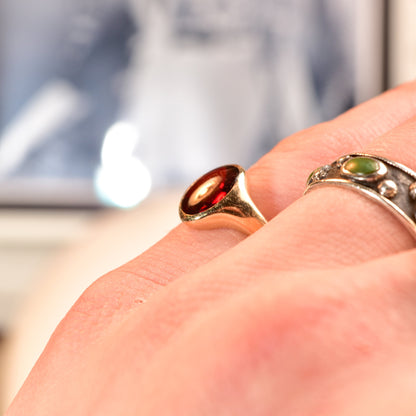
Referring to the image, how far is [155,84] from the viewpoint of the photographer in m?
1.38

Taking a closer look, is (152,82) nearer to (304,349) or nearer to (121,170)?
(121,170)

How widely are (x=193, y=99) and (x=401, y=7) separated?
0.54 metres

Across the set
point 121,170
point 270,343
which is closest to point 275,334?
point 270,343

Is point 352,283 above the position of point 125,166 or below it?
above

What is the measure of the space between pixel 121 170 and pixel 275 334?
1204mm

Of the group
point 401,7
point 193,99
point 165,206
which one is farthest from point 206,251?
point 401,7

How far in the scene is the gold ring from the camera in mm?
331

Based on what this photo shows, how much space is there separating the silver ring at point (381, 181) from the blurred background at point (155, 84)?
1090mm

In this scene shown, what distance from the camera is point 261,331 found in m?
0.22

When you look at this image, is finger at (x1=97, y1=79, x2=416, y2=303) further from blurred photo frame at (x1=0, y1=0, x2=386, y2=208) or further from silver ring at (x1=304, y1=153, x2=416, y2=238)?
blurred photo frame at (x1=0, y1=0, x2=386, y2=208)

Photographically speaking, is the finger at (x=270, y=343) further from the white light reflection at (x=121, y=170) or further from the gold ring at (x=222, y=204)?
the white light reflection at (x=121, y=170)

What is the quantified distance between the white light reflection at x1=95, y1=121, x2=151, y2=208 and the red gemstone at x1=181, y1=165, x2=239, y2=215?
3.38ft

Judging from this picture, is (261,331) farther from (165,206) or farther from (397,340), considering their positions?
(165,206)

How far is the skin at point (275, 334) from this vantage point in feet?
0.70
